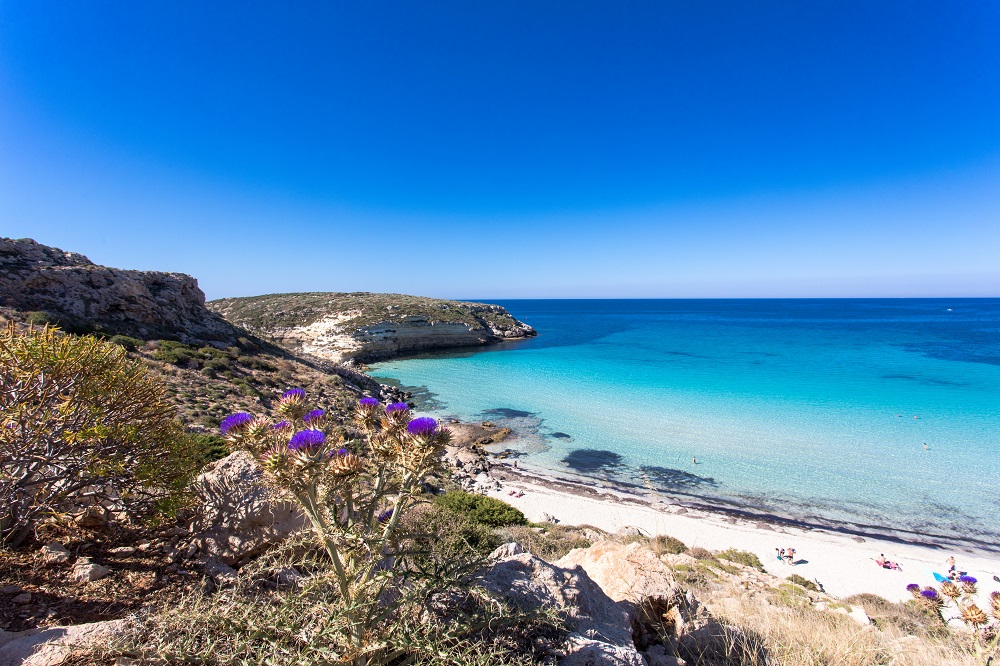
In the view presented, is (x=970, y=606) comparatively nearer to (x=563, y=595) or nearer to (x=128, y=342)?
(x=563, y=595)

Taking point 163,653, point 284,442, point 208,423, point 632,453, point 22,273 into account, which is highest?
point 22,273

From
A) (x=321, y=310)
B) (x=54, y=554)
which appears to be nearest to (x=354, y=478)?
(x=54, y=554)

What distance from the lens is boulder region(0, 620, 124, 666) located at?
2318mm

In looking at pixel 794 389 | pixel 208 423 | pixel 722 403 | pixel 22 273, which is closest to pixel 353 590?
pixel 208 423

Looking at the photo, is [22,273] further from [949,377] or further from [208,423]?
[949,377]

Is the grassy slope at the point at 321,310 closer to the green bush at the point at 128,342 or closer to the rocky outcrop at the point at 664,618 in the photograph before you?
the green bush at the point at 128,342

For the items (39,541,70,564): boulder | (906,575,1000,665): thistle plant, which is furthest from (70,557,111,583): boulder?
(906,575,1000,665): thistle plant

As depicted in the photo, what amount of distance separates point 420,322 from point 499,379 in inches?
890

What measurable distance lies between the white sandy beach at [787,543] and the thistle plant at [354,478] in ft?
42.3

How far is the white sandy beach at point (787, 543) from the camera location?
10984mm

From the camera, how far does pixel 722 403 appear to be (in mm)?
28469

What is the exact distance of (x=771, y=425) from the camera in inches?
930

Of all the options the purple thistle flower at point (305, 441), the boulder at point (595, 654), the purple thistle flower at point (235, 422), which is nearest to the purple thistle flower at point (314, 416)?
the purple thistle flower at point (235, 422)

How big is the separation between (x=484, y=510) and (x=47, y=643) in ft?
33.8
